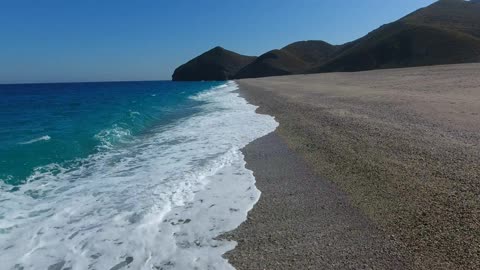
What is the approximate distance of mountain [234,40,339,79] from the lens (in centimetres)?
13925

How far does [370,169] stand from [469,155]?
82.8 inches

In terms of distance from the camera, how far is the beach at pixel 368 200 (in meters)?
4.07

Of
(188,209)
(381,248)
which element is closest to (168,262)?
(188,209)

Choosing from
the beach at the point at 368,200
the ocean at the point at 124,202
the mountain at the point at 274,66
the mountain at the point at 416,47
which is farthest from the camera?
the mountain at the point at 274,66

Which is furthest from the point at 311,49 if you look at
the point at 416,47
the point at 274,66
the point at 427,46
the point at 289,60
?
the point at 427,46

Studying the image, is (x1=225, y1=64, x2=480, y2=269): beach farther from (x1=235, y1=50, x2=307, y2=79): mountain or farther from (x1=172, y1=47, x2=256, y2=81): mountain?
(x1=172, y1=47, x2=256, y2=81): mountain

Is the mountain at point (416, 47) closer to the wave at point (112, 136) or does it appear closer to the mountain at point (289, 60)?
the mountain at point (289, 60)

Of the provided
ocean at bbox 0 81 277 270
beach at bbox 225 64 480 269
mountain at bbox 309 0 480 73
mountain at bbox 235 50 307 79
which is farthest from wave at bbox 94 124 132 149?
mountain at bbox 235 50 307 79

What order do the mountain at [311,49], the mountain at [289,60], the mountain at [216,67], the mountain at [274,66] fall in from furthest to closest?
the mountain at [216,67] < the mountain at [311,49] < the mountain at [289,60] < the mountain at [274,66]

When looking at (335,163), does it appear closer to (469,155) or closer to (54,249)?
(469,155)

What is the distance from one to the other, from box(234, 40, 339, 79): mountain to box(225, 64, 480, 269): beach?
116 meters

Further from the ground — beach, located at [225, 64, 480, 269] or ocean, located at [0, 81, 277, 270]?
beach, located at [225, 64, 480, 269]

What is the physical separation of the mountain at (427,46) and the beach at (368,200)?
65648 mm

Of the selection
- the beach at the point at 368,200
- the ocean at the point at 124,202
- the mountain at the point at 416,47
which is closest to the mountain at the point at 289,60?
the mountain at the point at 416,47
